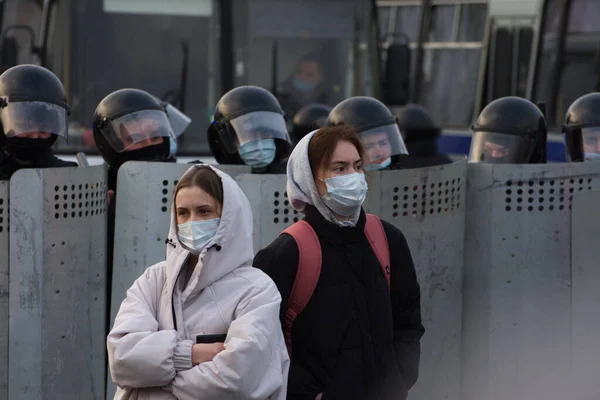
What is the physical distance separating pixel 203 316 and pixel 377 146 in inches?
103

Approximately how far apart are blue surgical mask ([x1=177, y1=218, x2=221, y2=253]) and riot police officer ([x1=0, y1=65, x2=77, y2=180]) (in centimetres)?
224

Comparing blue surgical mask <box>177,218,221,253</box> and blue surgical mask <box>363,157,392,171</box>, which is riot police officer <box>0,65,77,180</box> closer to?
blue surgical mask <box>363,157,392,171</box>

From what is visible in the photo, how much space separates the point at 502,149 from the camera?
643cm

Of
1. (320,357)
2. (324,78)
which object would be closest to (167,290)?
(320,357)

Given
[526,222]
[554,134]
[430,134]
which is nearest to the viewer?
[526,222]

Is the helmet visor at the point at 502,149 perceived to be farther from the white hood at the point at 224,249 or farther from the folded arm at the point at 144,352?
the folded arm at the point at 144,352

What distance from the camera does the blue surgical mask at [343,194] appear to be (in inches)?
150

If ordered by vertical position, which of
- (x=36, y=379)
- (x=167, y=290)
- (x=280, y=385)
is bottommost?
(x=36, y=379)

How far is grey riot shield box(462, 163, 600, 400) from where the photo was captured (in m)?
5.59

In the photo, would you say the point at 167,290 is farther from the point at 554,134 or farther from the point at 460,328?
the point at 554,134

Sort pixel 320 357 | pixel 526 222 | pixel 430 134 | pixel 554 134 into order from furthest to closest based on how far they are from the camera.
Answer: pixel 554 134
pixel 430 134
pixel 526 222
pixel 320 357

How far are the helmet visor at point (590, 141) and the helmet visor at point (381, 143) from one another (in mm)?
1082

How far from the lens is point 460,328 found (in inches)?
221

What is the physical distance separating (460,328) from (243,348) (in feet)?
7.79
